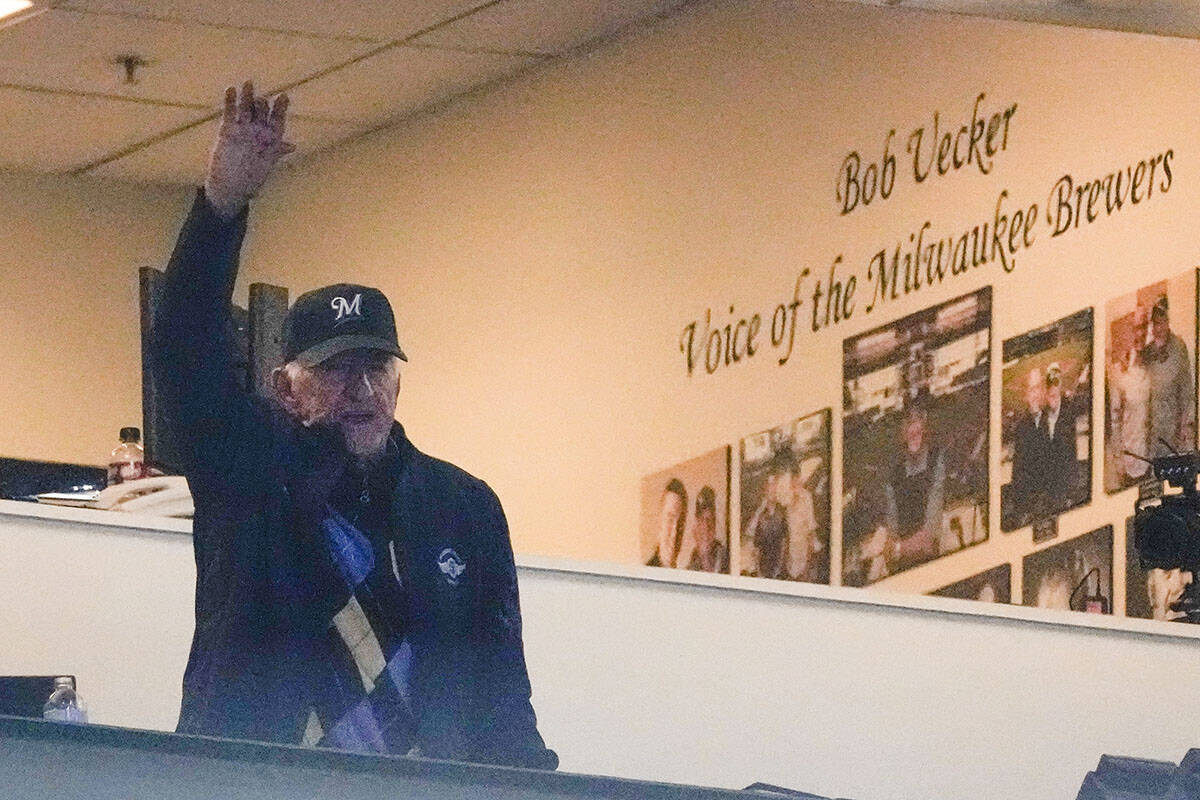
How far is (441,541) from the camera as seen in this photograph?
208cm

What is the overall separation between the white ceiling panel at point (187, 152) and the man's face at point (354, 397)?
13.7 ft

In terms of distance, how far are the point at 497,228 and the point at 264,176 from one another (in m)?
3.75

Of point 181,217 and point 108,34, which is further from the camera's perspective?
point 181,217

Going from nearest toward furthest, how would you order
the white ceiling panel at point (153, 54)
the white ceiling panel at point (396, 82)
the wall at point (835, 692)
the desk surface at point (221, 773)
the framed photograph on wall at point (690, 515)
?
1. the desk surface at point (221, 773)
2. the wall at point (835, 692)
3. the framed photograph on wall at point (690, 515)
4. the white ceiling panel at point (153, 54)
5. the white ceiling panel at point (396, 82)

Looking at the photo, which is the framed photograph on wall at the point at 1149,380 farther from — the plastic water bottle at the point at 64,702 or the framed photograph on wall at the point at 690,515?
the plastic water bottle at the point at 64,702

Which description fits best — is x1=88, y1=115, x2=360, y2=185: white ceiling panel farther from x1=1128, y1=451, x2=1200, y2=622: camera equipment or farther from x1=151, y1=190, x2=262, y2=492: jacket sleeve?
x1=151, y1=190, x2=262, y2=492: jacket sleeve

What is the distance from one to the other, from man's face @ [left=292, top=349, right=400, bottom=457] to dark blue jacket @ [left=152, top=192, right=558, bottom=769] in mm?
28

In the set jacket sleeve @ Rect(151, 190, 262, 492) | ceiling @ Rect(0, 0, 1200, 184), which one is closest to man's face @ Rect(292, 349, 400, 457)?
jacket sleeve @ Rect(151, 190, 262, 492)

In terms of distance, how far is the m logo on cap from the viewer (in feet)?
7.00

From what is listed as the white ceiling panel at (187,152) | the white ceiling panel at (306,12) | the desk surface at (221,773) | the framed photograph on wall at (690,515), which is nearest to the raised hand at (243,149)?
the desk surface at (221,773)

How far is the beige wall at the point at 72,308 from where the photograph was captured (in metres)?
6.84

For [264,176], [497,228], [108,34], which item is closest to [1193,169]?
[497,228]

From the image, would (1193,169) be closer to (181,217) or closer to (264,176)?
(264,176)

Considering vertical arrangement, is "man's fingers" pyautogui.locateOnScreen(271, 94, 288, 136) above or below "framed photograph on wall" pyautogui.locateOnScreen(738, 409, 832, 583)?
above
